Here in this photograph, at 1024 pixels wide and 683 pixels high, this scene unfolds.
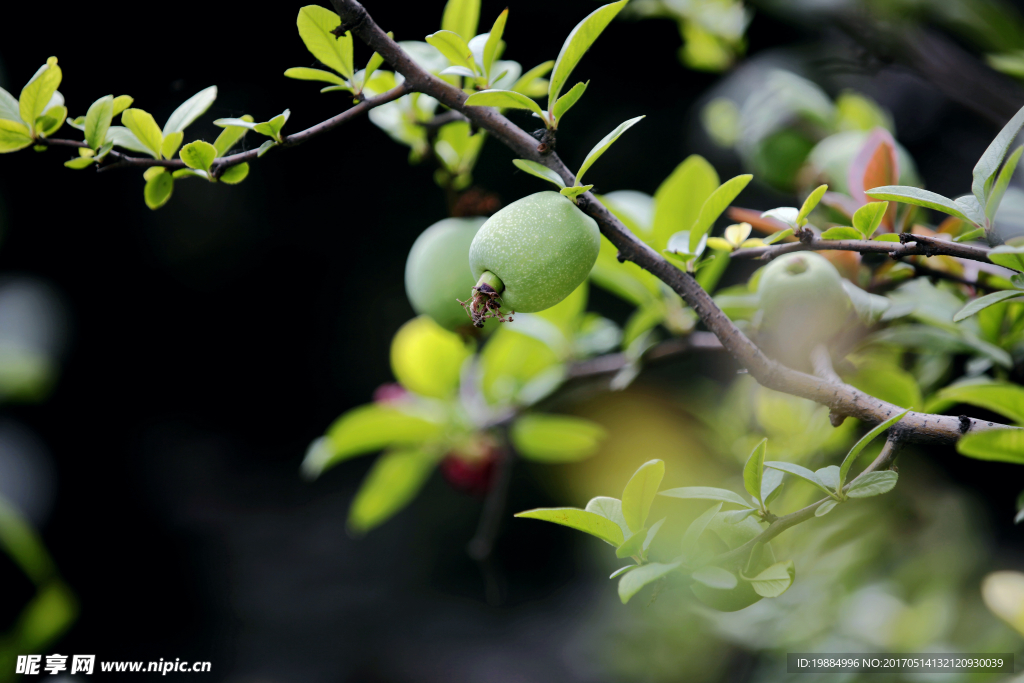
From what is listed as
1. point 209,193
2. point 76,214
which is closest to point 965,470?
point 209,193

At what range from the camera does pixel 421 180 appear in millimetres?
1520

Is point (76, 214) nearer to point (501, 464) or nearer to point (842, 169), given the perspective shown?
point (501, 464)

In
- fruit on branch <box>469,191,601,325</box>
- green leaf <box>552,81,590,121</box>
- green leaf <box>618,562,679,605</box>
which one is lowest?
green leaf <box>618,562,679,605</box>

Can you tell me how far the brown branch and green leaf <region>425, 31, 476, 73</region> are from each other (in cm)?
2

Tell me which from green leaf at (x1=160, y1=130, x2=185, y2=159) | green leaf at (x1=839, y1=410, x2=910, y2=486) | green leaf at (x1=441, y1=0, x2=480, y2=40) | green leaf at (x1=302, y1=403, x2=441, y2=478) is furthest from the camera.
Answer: green leaf at (x1=302, y1=403, x2=441, y2=478)

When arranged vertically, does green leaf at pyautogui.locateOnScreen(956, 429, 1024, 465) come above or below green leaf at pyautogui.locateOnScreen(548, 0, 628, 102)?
below

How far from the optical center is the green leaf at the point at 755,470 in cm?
33

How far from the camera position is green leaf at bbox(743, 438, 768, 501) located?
33 cm

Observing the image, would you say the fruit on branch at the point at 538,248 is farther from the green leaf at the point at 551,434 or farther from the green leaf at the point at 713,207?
the green leaf at the point at 551,434

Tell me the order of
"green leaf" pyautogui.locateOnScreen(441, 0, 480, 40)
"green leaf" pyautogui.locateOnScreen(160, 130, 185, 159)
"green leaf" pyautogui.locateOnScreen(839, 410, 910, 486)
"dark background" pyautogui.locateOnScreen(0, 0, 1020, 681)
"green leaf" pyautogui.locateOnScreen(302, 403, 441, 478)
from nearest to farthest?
"green leaf" pyautogui.locateOnScreen(839, 410, 910, 486) < "green leaf" pyautogui.locateOnScreen(160, 130, 185, 159) < "green leaf" pyautogui.locateOnScreen(441, 0, 480, 40) < "green leaf" pyautogui.locateOnScreen(302, 403, 441, 478) < "dark background" pyautogui.locateOnScreen(0, 0, 1020, 681)

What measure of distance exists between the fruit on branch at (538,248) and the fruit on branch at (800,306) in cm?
18

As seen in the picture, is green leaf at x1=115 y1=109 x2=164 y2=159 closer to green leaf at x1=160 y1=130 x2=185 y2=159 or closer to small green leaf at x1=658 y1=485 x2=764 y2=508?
green leaf at x1=160 y1=130 x2=185 y2=159

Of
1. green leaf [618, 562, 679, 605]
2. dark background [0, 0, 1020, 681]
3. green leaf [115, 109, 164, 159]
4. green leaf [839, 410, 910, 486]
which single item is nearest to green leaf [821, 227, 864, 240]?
green leaf [839, 410, 910, 486]

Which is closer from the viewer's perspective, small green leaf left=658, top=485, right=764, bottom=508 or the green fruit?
small green leaf left=658, top=485, right=764, bottom=508
